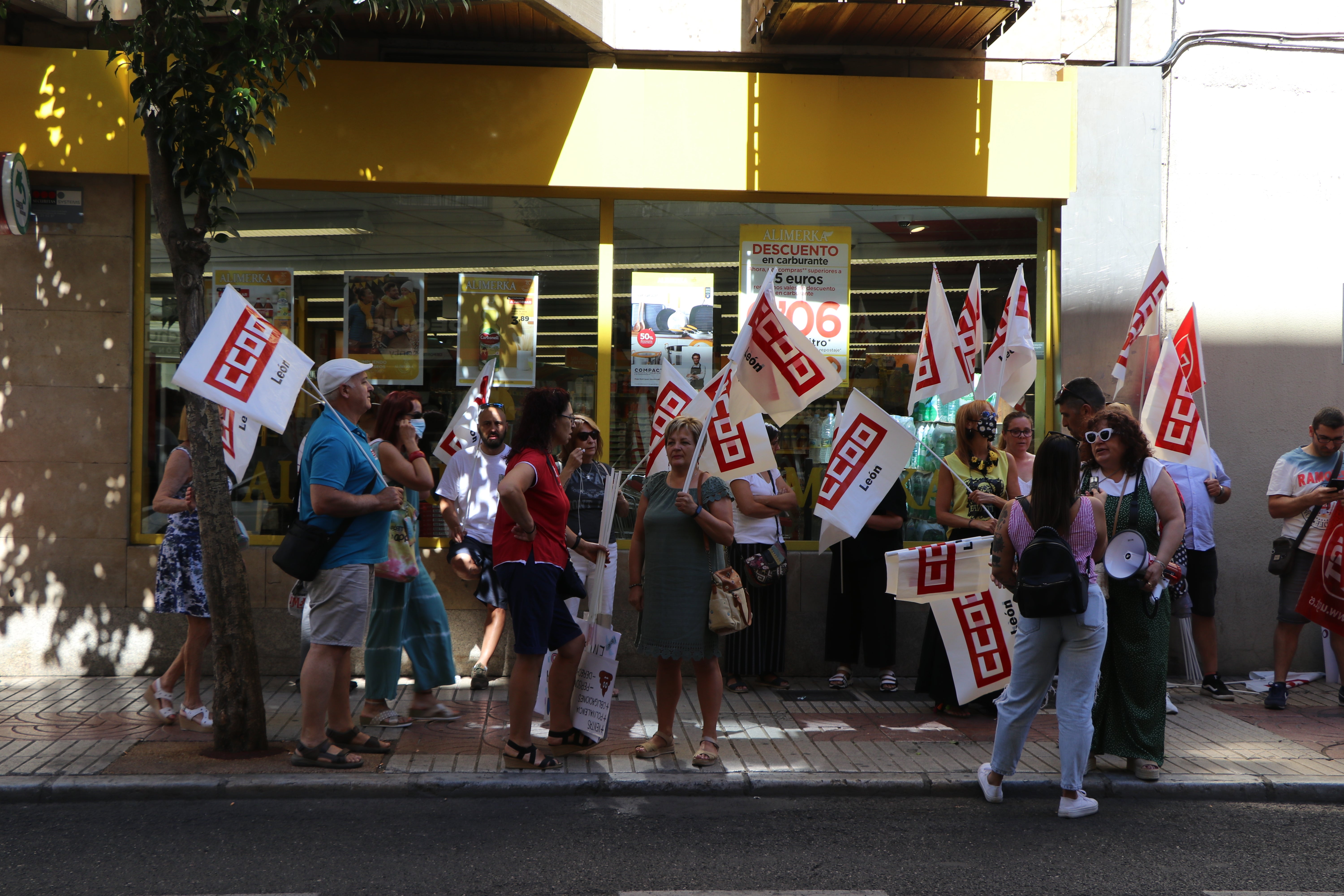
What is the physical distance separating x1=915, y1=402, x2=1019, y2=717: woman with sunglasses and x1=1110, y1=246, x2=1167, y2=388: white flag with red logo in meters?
1.02

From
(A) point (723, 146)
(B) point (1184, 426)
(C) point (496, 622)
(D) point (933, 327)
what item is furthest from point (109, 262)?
(B) point (1184, 426)

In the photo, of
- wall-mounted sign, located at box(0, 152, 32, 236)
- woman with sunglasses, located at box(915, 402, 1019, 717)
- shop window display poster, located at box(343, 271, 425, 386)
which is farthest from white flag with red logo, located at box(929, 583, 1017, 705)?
wall-mounted sign, located at box(0, 152, 32, 236)

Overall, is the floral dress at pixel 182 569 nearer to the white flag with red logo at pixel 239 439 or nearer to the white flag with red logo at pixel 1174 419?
the white flag with red logo at pixel 239 439

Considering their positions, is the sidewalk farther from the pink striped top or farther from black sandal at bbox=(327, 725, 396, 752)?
the pink striped top

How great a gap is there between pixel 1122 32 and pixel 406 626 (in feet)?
23.1

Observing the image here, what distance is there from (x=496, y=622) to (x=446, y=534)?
1000 mm

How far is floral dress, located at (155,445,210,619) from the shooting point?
21.5 feet

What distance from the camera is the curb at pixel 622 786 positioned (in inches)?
214

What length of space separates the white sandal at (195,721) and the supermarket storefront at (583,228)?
5.61ft

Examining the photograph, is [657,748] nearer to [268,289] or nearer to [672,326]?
[672,326]

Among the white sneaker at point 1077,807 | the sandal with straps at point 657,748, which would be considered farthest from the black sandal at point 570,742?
the white sneaker at point 1077,807

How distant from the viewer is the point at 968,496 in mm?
7430

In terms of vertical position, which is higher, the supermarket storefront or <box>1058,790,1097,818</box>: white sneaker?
the supermarket storefront

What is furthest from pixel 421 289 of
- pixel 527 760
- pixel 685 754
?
pixel 685 754
